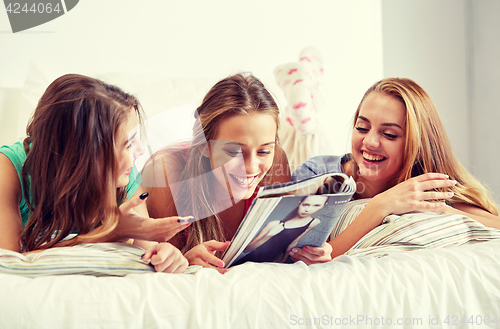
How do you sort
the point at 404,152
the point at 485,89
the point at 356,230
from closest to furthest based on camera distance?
1. the point at 356,230
2. the point at 404,152
3. the point at 485,89

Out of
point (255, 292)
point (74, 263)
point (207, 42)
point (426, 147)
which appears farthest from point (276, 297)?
point (207, 42)

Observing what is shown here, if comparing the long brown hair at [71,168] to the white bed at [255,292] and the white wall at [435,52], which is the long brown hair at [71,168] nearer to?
the white bed at [255,292]

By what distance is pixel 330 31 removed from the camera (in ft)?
5.21

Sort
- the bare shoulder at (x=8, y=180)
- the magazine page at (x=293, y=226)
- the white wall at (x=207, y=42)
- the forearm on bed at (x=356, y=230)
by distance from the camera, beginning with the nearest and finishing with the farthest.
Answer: the magazine page at (x=293, y=226) → the bare shoulder at (x=8, y=180) → the forearm on bed at (x=356, y=230) → the white wall at (x=207, y=42)

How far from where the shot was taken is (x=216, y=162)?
2.68 ft

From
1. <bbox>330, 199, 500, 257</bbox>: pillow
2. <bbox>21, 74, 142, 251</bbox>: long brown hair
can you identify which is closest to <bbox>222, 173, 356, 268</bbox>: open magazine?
<bbox>330, 199, 500, 257</bbox>: pillow

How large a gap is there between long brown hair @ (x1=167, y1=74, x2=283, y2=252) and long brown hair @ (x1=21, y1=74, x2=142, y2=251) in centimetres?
22

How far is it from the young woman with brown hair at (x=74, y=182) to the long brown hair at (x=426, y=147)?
638mm

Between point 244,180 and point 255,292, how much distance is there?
365 mm

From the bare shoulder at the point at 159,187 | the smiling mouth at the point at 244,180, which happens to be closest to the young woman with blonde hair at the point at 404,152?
the smiling mouth at the point at 244,180

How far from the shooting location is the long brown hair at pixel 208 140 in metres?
0.81

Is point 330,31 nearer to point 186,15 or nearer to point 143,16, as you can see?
point 186,15

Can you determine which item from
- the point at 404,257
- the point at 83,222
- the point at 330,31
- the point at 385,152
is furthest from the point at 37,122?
the point at 330,31

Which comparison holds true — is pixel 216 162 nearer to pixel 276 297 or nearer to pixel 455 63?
pixel 276 297
